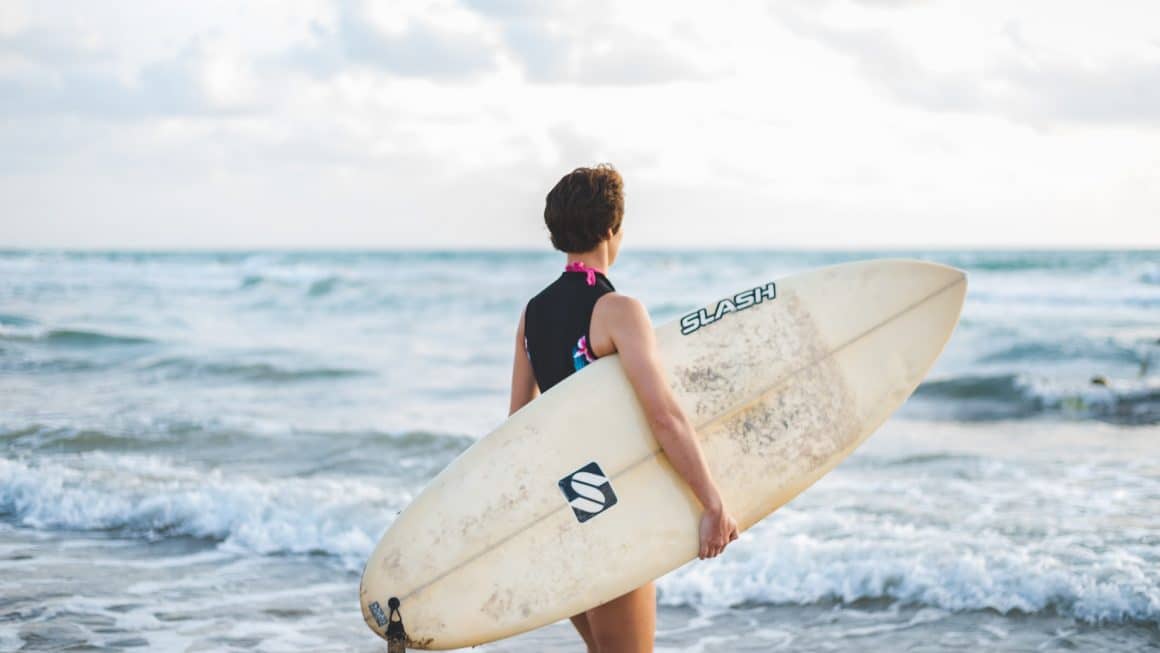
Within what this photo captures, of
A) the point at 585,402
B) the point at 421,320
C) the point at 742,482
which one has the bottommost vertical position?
the point at 742,482

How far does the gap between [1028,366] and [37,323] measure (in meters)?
13.2

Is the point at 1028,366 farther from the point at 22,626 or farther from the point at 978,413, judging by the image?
the point at 22,626

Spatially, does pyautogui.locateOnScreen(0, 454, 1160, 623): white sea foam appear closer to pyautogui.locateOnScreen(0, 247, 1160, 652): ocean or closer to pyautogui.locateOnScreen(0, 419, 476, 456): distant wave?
pyautogui.locateOnScreen(0, 247, 1160, 652): ocean

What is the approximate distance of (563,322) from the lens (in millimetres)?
2191

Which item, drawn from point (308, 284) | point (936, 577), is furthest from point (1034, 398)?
point (308, 284)

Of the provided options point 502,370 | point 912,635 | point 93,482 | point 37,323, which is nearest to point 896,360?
point 912,635

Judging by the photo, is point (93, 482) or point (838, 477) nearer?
point (93, 482)

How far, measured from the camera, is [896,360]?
2977mm

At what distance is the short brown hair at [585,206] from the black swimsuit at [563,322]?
62 mm

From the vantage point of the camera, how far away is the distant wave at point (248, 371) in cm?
1054

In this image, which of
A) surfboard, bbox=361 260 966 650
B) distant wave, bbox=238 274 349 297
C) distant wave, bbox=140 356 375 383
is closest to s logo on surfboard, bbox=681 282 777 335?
surfboard, bbox=361 260 966 650

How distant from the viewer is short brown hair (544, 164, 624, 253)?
2.10 meters

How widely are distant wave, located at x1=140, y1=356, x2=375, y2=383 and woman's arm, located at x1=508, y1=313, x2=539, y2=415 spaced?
8276 millimetres

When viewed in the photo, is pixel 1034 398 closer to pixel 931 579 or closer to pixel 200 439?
pixel 931 579
